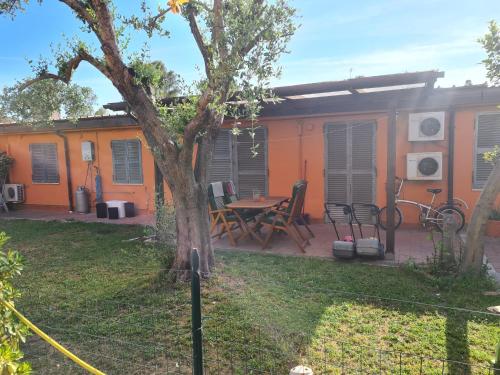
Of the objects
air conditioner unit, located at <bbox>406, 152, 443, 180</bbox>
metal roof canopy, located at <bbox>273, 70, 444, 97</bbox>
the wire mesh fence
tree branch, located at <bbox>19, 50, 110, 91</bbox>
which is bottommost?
the wire mesh fence

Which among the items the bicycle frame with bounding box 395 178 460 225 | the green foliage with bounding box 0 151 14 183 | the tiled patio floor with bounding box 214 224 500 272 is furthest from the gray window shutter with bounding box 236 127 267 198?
the green foliage with bounding box 0 151 14 183

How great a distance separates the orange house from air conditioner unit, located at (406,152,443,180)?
2cm

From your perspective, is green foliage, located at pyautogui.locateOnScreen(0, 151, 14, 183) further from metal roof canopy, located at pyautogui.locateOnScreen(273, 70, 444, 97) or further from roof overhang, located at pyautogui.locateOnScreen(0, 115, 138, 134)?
metal roof canopy, located at pyautogui.locateOnScreen(273, 70, 444, 97)

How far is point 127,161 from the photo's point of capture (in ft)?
33.0

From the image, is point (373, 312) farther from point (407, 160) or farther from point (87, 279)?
point (407, 160)

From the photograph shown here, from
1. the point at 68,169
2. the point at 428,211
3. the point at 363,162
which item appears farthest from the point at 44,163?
the point at 428,211

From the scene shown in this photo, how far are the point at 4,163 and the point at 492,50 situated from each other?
489 inches

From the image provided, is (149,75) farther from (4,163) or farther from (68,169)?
(4,163)

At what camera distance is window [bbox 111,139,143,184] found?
9.91 metres

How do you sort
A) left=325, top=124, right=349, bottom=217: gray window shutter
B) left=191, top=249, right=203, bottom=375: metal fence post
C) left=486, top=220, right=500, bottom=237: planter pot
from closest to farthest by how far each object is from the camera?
left=191, top=249, right=203, bottom=375: metal fence post < left=486, top=220, right=500, bottom=237: planter pot < left=325, top=124, right=349, bottom=217: gray window shutter

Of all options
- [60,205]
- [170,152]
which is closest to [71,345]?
[170,152]

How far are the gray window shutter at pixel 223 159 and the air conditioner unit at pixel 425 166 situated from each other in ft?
12.7

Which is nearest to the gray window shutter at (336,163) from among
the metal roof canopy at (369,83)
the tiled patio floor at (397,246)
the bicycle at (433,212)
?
the tiled patio floor at (397,246)

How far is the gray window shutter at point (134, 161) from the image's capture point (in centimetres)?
988
